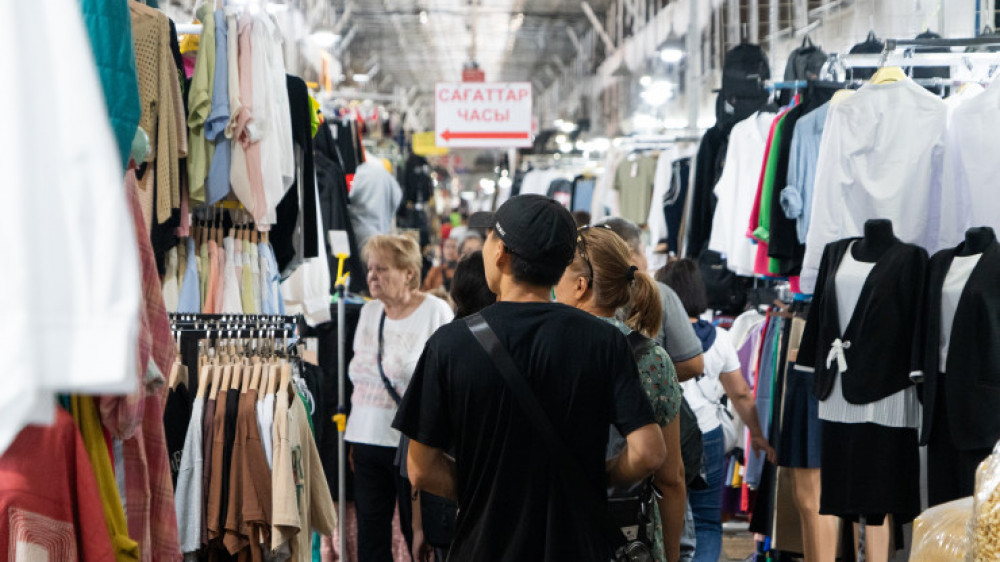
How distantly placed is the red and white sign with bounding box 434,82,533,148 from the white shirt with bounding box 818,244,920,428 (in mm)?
7357

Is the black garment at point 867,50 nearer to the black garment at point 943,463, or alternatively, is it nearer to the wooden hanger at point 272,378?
the black garment at point 943,463

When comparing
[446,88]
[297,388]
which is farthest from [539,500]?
[446,88]

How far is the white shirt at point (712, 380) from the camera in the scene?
196 inches

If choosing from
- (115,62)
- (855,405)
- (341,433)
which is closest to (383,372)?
(341,433)

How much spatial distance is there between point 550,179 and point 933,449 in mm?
11256

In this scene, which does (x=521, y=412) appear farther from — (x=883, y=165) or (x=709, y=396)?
(x=883, y=165)

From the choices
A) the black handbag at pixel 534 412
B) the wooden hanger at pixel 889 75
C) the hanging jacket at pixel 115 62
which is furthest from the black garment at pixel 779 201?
the hanging jacket at pixel 115 62

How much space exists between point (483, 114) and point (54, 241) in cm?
1143

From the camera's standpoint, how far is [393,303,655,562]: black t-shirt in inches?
108

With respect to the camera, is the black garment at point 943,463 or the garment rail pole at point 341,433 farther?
the garment rail pole at point 341,433

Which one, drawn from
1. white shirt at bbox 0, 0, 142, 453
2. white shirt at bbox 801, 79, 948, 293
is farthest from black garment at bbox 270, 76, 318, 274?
white shirt at bbox 0, 0, 142, 453

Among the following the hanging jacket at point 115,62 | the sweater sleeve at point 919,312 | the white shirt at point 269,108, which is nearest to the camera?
the hanging jacket at point 115,62

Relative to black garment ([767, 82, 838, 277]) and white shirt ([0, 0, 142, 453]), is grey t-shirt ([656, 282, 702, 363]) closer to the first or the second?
black garment ([767, 82, 838, 277])

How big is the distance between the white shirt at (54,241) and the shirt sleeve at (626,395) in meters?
1.83
